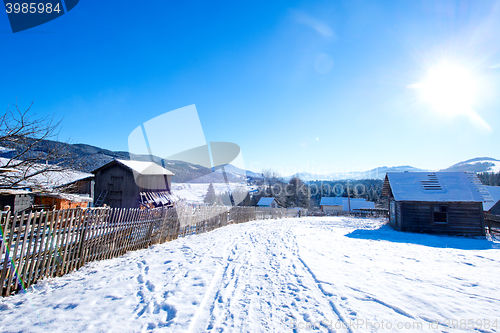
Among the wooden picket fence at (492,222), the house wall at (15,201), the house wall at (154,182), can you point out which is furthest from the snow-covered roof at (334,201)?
the house wall at (15,201)

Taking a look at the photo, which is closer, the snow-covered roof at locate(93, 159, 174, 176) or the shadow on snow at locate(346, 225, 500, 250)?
the shadow on snow at locate(346, 225, 500, 250)

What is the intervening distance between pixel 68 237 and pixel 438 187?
2200 cm

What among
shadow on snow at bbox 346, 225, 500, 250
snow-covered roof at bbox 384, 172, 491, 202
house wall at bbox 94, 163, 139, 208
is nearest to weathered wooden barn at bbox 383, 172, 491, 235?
snow-covered roof at bbox 384, 172, 491, 202

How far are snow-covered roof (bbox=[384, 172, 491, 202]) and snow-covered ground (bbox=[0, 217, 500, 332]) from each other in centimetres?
1079

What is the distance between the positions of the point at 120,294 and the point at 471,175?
79.0ft

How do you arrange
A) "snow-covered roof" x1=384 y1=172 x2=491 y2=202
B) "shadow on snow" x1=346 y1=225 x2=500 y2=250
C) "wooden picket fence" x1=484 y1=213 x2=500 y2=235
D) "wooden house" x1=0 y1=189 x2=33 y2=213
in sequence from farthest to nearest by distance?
"snow-covered roof" x1=384 y1=172 x2=491 y2=202
"wooden picket fence" x1=484 y1=213 x2=500 y2=235
"wooden house" x1=0 y1=189 x2=33 y2=213
"shadow on snow" x1=346 y1=225 x2=500 y2=250

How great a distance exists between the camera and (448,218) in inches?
606

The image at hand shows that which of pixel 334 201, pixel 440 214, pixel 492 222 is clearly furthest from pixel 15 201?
pixel 334 201

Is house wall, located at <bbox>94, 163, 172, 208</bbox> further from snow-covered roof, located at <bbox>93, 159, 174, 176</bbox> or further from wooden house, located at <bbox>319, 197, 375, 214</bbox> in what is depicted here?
wooden house, located at <bbox>319, 197, 375, 214</bbox>

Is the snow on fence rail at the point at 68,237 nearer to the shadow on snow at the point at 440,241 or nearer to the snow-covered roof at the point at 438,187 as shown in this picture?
the shadow on snow at the point at 440,241

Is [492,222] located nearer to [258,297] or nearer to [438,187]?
[438,187]

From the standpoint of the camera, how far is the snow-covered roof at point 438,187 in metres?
15.4

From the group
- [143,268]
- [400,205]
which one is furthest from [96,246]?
[400,205]

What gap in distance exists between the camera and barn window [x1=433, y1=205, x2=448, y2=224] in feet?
51.2
